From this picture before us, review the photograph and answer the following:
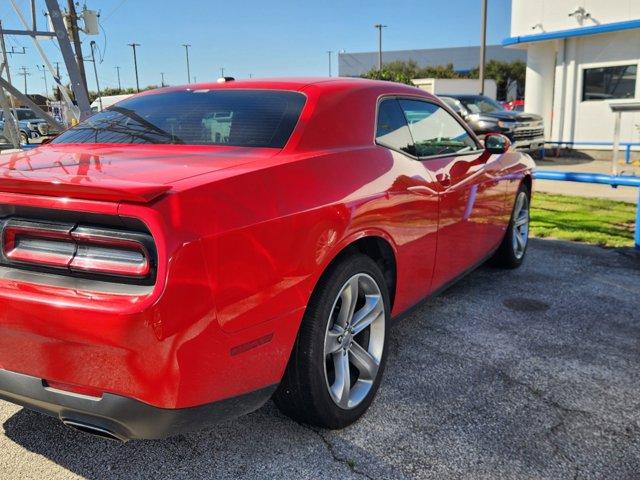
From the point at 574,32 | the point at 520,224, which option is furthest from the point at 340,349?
the point at 574,32

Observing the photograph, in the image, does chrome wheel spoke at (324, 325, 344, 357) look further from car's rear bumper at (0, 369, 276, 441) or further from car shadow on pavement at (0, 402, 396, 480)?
car's rear bumper at (0, 369, 276, 441)

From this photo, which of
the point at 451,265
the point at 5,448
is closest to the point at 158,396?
the point at 5,448

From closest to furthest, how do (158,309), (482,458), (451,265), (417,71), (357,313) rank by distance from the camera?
1. (158,309)
2. (482,458)
3. (357,313)
4. (451,265)
5. (417,71)

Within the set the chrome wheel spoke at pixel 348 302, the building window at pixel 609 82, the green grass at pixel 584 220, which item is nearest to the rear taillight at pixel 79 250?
the chrome wheel spoke at pixel 348 302

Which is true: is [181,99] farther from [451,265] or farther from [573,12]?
[573,12]

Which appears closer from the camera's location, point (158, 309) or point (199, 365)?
point (158, 309)

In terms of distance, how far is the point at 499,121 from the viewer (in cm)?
1459

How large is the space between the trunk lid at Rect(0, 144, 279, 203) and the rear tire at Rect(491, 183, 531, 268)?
315cm

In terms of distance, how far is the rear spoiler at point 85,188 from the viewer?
1.81 meters

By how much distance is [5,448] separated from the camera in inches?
98.2

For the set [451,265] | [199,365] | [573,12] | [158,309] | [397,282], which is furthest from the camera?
[573,12]

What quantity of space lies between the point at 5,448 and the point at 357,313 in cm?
168

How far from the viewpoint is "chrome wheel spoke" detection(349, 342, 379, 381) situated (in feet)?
9.04

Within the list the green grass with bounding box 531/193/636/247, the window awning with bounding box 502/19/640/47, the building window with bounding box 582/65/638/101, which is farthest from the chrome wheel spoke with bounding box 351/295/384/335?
the building window with bounding box 582/65/638/101
